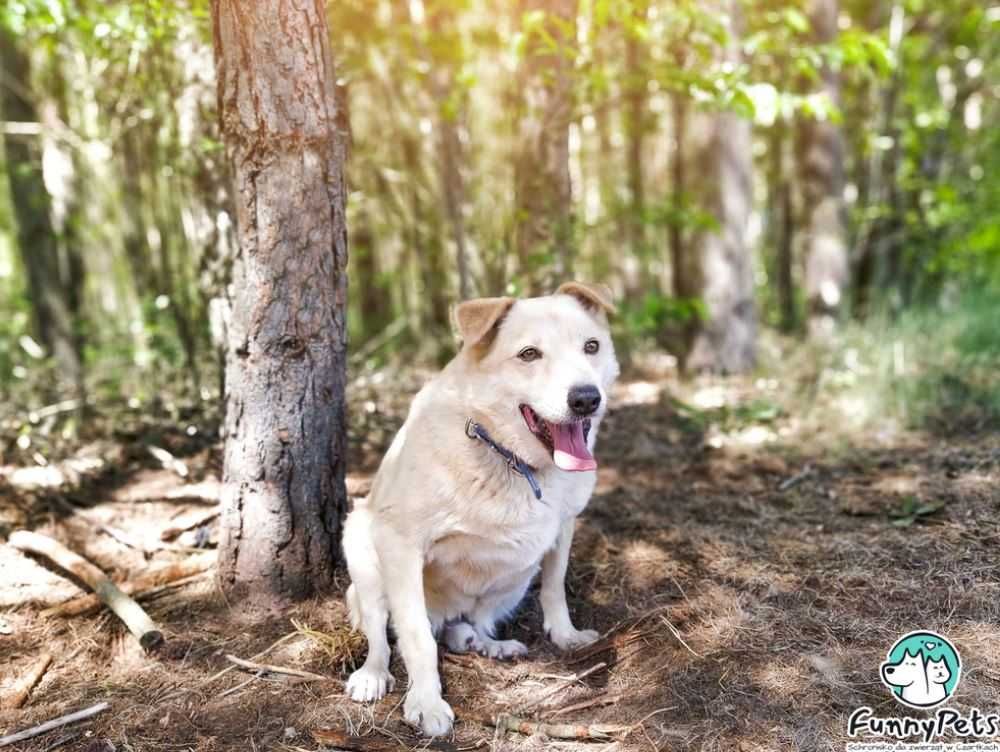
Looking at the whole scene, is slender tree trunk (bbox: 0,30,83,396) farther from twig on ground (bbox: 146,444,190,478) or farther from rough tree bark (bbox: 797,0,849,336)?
rough tree bark (bbox: 797,0,849,336)

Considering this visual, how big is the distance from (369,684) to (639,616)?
1.32 meters

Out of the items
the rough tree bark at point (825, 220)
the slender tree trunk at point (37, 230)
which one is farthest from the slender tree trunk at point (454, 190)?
the rough tree bark at point (825, 220)

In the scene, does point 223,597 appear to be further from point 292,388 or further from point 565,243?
point 565,243

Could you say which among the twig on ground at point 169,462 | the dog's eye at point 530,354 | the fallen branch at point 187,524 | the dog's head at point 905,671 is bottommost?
the dog's head at point 905,671

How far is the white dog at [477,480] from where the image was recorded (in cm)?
310

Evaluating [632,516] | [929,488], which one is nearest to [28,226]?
[632,516]

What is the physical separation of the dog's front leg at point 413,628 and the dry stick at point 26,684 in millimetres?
1586

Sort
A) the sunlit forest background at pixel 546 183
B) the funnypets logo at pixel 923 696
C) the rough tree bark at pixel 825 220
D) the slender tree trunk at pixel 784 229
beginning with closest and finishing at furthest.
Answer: the funnypets logo at pixel 923 696, the sunlit forest background at pixel 546 183, the rough tree bark at pixel 825 220, the slender tree trunk at pixel 784 229

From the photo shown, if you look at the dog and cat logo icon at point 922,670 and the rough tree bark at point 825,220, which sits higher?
the rough tree bark at point 825,220

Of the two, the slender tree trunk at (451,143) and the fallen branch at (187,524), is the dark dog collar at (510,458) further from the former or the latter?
the slender tree trunk at (451,143)

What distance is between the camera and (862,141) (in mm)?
12922

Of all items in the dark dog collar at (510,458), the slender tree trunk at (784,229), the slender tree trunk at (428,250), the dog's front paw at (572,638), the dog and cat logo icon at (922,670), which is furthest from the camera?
the slender tree trunk at (784,229)

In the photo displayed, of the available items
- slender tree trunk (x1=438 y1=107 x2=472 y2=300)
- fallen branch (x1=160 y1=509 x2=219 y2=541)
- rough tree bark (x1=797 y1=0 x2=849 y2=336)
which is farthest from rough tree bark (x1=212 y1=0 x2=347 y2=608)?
rough tree bark (x1=797 y1=0 x2=849 y2=336)

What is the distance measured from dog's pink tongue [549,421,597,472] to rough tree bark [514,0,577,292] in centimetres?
313
